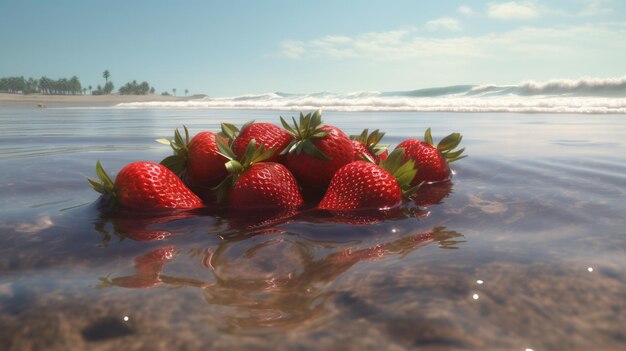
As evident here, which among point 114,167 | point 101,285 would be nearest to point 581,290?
point 101,285

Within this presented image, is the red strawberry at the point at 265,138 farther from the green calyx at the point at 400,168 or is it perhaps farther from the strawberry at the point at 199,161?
the green calyx at the point at 400,168

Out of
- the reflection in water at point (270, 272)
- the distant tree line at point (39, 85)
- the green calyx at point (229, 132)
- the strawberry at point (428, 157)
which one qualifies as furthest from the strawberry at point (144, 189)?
the distant tree line at point (39, 85)

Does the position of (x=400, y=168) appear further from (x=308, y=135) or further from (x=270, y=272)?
(x=270, y=272)

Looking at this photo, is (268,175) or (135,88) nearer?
(268,175)

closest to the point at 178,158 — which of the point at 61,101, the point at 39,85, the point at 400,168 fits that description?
the point at 400,168

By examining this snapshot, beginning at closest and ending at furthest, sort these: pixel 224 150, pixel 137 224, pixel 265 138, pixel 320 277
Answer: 1. pixel 320 277
2. pixel 137 224
3. pixel 224 150
4. pixel 265 138

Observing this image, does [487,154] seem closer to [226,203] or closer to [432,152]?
[432,152]
